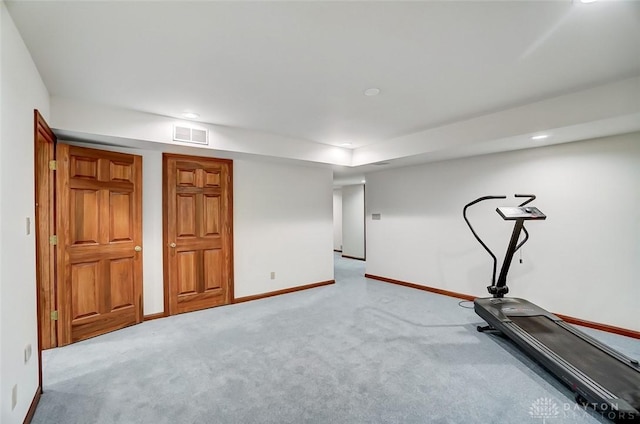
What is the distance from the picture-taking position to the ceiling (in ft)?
5.38

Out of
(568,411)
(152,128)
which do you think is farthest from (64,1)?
(568,411)

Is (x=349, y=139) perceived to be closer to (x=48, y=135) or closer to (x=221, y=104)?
(x=221, y=104)

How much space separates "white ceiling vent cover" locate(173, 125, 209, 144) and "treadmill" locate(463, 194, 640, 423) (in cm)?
363

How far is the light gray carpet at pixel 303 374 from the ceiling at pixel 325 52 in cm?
249

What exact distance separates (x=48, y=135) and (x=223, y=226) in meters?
2.13

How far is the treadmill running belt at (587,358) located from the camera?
77.3 inches

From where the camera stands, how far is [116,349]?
9.43ft

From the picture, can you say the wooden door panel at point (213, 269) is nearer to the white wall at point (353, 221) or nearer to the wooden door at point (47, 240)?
the wooden door at point (47, 240)

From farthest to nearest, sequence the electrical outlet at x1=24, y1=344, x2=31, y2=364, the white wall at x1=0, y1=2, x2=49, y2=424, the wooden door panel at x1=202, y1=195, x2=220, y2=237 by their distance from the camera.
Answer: the wooden door panel at x1=202, y1=195, x2=220, y2=237, the electrical outlet at x1=24, y1=344, x2=31, y2=364, the white wall at x1=0, y1=2, x2=49, y2=424

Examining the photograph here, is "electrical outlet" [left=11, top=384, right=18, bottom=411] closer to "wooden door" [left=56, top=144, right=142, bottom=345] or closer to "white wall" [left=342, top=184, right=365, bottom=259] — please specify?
"wooden door" [left=56, top=144, right=142, bottom=345]

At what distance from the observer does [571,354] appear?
2371 millimetres

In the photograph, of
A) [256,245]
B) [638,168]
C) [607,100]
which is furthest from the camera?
[256,245]

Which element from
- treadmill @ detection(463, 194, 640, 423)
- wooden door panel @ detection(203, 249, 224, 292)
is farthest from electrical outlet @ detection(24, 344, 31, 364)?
treadmill @ detection(463, 194, 640, 423)

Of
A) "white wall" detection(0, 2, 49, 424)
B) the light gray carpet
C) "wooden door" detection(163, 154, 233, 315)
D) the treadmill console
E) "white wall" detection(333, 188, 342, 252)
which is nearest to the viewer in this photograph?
"white wall" detection(0, 2, 49, 424)
